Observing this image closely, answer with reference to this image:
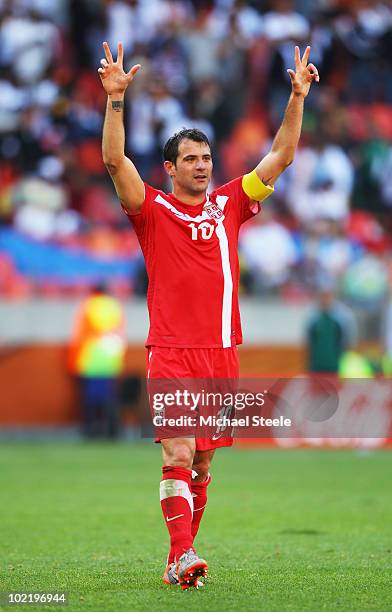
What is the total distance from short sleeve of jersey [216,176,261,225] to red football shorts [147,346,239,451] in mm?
754

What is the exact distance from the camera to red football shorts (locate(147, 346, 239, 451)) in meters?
6.28

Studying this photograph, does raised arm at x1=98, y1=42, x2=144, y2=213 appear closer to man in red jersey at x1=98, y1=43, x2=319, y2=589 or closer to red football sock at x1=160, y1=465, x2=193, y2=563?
man in red jersey at x1=98, y1=43, x2=319, y2=589

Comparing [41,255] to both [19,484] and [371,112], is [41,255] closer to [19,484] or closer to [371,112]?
[19,484]

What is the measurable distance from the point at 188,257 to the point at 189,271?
0.08m

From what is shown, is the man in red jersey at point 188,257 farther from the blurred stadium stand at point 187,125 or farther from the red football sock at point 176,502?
the blurred stadium stand at point 187,125

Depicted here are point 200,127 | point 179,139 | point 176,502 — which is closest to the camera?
point 176,502

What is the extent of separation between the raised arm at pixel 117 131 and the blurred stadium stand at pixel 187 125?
10798 millimetres

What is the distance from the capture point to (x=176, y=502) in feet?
20.2

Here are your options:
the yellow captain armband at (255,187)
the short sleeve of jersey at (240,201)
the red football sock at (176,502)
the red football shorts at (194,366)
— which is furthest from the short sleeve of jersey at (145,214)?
the red football sock at (176,502)

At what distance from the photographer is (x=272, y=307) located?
59.7 feet

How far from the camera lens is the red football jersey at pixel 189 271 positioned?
20.9 feet

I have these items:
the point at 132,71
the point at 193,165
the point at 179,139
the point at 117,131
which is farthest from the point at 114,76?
A: the point at 193,165

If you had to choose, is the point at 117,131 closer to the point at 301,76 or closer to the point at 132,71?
the point at 132,71

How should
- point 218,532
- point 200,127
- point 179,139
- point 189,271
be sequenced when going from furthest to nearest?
point 200,127 → point 218,532 → point 179,139 → point 189,271
